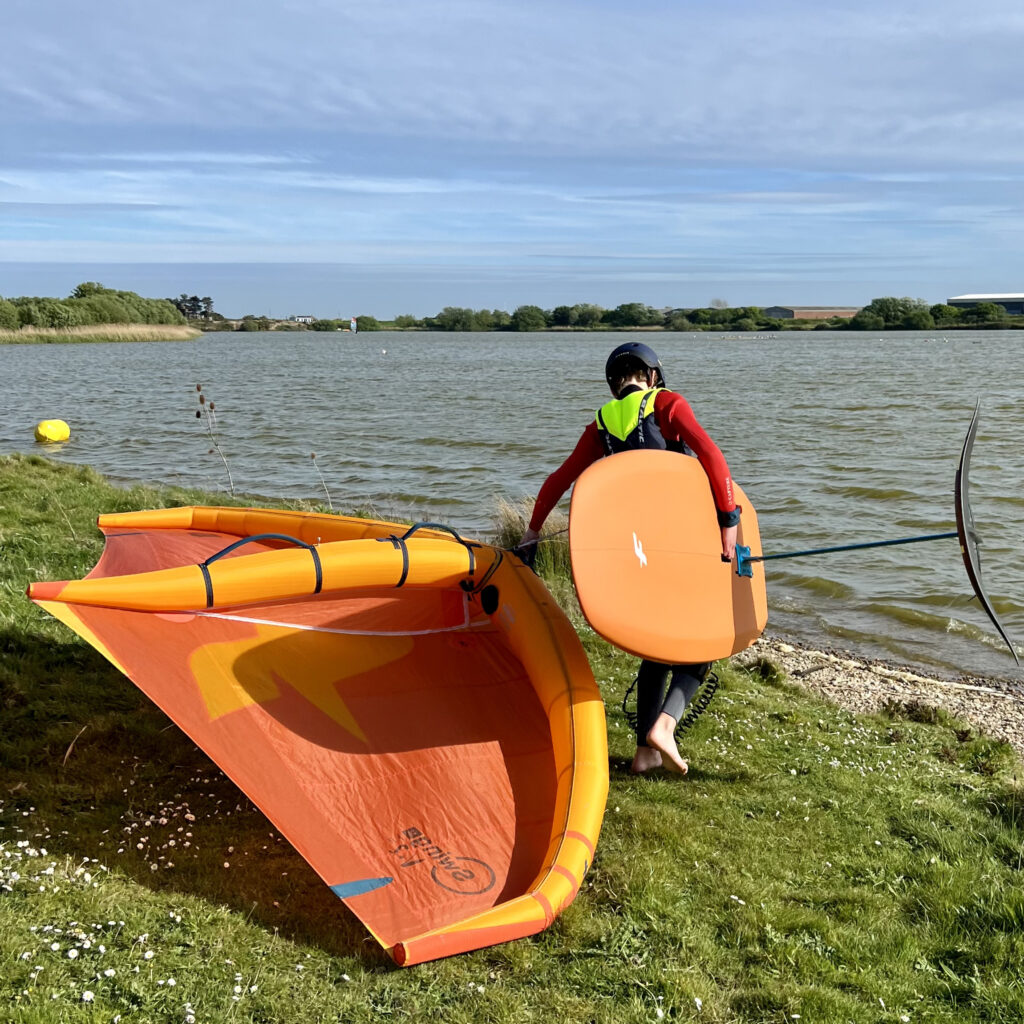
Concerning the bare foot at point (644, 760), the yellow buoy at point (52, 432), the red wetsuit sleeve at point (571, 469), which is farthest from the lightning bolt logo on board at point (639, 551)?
the yellow buoy at point (52, 432)

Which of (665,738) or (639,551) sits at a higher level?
(639,551)

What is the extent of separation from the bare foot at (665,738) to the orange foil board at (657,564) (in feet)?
1.33

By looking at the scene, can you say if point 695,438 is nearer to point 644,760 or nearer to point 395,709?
point 644,760

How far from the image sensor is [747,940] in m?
4.00

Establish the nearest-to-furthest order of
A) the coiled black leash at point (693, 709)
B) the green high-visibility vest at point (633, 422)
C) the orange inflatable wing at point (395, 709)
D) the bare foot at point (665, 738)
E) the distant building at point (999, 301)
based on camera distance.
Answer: the orange inflatable wing at point (395, 709) → the bare foot at point (665, 738) → the green high-visibility vest at point (633, 422) → the coiled black leash at point (693, 709) → the distant building at point (999, 301)

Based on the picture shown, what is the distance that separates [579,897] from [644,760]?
1354 millimetres

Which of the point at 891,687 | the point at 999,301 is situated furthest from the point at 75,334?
the point at 999,301

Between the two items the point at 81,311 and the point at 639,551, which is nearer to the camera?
the point at 639,551

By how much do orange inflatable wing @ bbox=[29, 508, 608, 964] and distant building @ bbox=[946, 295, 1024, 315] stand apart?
443 ft

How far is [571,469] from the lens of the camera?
5562 mm

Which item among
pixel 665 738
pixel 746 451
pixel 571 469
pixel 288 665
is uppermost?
pixel 571 469

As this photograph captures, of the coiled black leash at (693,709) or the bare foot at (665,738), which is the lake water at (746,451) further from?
the bare foot at (665,738)

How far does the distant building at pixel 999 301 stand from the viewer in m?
126

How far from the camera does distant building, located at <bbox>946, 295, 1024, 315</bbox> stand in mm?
126056
